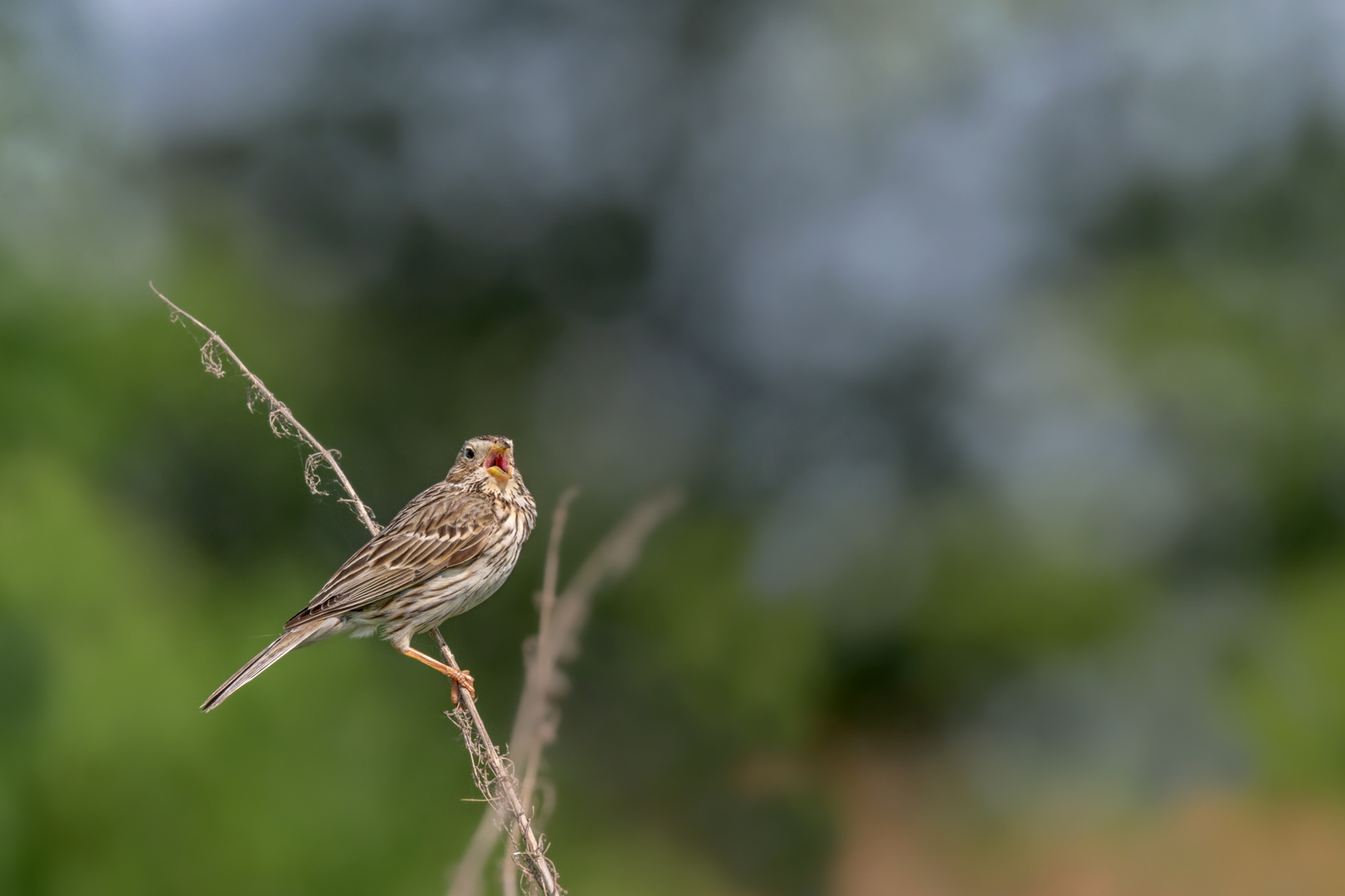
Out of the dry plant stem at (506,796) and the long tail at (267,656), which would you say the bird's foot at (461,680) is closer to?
the long tail at (267,656)

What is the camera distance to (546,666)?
8.04ft

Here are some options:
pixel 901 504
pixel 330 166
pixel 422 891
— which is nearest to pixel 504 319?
pixel 330 166

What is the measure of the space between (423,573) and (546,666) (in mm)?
3094

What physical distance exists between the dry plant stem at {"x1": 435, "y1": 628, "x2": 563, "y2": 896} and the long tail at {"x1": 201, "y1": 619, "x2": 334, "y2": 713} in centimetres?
99

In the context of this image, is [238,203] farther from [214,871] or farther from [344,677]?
[214,871]

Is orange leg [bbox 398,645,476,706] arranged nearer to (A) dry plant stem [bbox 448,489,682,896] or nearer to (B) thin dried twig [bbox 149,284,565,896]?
(B) thin dried twig [bbox 149,284,565,896]

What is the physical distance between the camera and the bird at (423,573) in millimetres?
5227

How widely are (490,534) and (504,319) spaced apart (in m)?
14.1

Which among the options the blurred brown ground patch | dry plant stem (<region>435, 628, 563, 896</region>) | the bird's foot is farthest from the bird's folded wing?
the blurred brown ground patch

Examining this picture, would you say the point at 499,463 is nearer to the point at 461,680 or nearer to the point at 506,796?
the point at 461,680

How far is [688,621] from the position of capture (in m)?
18.0

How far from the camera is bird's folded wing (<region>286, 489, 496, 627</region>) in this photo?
207 inches

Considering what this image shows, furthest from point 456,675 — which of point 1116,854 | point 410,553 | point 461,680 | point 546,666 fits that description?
point 1116,854

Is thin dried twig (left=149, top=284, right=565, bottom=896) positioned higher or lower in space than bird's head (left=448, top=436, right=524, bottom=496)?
lower
